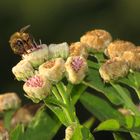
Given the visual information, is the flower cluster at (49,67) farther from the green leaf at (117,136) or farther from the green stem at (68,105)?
the green leaf at (117,136)

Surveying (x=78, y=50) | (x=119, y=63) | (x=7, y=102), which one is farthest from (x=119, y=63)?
(x=7, y=102)

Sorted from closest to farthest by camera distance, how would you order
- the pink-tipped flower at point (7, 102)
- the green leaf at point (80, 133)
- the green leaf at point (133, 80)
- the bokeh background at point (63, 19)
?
the green leaf at point (80, 133)
the green leaf at point (133, 80)
the pink-tipped flower at point (7, 102)
the bokeh background at point (63, 19)

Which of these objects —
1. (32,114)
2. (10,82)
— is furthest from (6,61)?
(32,114)

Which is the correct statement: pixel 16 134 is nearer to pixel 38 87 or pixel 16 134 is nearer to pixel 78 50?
pixel 38 87

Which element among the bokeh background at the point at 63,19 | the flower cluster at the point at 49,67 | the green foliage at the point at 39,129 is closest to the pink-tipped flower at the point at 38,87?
the flower cluster at the point at 49,67

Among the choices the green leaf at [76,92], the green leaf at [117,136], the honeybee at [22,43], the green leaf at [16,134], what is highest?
the honeybee at [22,43]

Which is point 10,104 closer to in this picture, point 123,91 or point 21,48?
point 21,48
